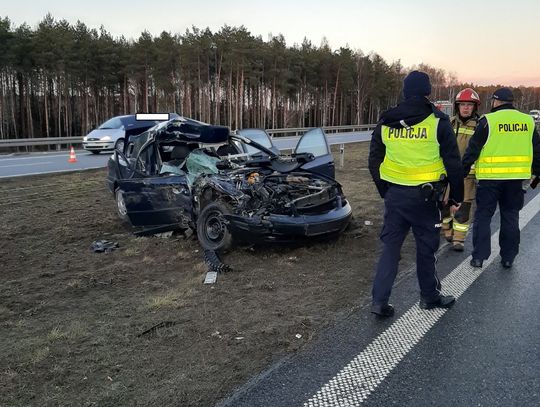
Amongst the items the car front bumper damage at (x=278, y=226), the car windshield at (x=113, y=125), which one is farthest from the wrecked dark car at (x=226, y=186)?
the car windshield at (x=113, y=125)

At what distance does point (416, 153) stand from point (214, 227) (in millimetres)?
2835

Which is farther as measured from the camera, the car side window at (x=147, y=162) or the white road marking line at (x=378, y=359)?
the car side window at (x=147, y=162)

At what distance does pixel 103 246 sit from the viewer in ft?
19.0

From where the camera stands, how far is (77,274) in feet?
15.7

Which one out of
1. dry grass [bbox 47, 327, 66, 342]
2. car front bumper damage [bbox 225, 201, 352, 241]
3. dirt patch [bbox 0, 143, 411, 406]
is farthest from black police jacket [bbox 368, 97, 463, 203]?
dry grass [bbox 47, 327, 66, 342]

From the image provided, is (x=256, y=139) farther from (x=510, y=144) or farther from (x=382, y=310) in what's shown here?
(x=382, y=310)

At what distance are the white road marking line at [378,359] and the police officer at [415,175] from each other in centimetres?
17

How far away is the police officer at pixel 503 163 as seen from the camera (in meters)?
4.46

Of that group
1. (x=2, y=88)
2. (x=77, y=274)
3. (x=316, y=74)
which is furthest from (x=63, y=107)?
(x=77, y=274)

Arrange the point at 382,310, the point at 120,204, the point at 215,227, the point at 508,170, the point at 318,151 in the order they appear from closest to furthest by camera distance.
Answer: the point at 382,310 < the point at 508,170 < the point at 215,227 < the point at 318,151 < the point at 120,204

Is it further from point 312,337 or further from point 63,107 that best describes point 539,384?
point 63,107

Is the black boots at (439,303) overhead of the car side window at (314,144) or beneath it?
beneath

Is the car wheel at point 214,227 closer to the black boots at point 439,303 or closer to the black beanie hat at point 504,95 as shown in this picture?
the black boots at point 439,303

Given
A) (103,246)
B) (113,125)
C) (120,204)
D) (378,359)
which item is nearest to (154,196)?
(103,246)
